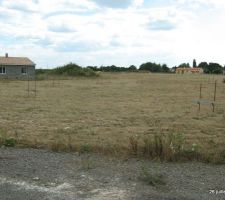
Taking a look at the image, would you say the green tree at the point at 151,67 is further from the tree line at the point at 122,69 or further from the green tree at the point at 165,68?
the green tree at the point at 165,68

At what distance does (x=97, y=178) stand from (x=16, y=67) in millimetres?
58951

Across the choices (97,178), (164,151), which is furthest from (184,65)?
(97,178)

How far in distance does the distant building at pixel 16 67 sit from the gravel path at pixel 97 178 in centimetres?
5576

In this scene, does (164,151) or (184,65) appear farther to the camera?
(184,65)

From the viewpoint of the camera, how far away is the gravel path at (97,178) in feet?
18.5

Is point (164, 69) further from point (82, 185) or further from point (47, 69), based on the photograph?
point (82, 185)

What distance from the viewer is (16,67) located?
6359 cm

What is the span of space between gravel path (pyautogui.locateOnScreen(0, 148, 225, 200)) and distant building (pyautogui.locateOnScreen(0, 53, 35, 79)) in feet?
183

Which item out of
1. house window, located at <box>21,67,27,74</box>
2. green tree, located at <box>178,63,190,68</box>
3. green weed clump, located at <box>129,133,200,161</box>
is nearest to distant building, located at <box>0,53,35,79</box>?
house window, located at <box>21,67,27,74</box>

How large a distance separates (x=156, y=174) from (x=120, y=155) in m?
1.58

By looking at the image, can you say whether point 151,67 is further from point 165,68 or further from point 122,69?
A: point 122,69

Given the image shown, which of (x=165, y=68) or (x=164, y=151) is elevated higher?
(x=165, y=68)

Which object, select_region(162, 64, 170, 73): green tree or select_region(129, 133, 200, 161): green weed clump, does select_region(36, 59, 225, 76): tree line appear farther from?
select_region(129, 133, 200, 161): green weed clump

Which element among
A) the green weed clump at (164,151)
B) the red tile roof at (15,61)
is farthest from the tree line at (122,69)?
the green weed clump at (164,151)
